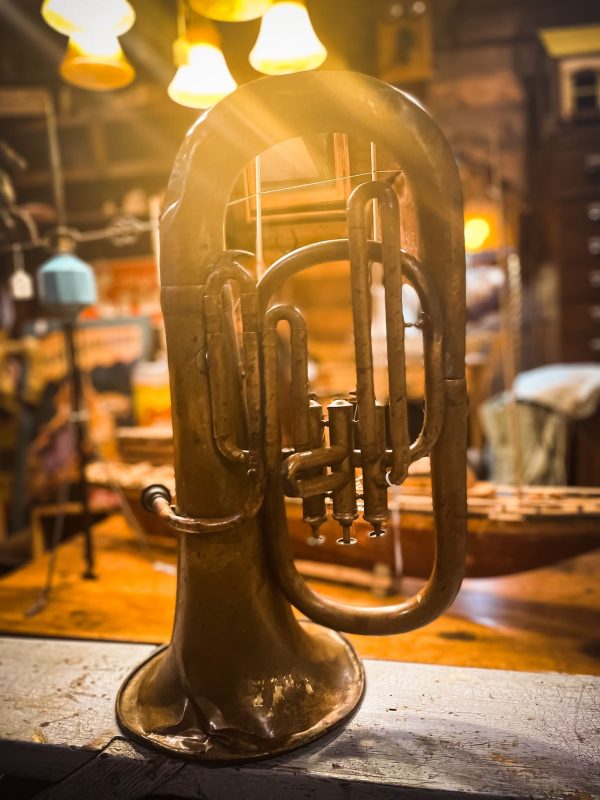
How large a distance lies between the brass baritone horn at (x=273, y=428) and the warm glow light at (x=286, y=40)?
150 cm

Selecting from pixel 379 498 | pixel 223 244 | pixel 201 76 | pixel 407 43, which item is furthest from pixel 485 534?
pixel 407 43

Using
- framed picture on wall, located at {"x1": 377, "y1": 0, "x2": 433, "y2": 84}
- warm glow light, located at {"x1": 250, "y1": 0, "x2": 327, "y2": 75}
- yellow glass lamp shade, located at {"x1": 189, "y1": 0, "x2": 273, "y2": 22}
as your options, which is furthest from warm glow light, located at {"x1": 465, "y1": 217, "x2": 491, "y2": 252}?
yellow glass lamp shade, located at {"x1": 189, "y1": 0, "x2": 273, "y2": 22}

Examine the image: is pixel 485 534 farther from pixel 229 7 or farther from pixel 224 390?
pixel 229 7

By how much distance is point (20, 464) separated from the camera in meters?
Result: 3.97

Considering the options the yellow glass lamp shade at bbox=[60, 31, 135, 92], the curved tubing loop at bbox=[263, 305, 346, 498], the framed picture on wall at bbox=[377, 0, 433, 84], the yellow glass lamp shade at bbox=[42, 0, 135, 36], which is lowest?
the curved tubing loop at bbox=[263, 305, 346, 498]

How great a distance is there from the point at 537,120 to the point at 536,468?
10.1 ft

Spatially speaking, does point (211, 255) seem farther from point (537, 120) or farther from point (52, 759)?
point (537, 120)

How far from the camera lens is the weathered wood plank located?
1023mm

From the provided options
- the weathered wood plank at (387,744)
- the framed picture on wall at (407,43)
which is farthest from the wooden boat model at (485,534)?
the framed picture on wall at (407,43)

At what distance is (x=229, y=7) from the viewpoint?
2043mm

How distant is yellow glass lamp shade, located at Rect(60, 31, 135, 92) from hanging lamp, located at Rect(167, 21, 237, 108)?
226 millimetres

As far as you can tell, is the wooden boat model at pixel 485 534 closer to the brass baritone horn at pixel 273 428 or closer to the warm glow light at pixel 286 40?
the brass baritone horn at pixel 273 428

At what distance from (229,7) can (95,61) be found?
54 centimetres

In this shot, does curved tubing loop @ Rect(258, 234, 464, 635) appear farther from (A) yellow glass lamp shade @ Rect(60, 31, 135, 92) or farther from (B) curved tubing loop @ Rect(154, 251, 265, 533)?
(A) yellow glass lamp shade @ Rect(60, 31, 135, 92)
